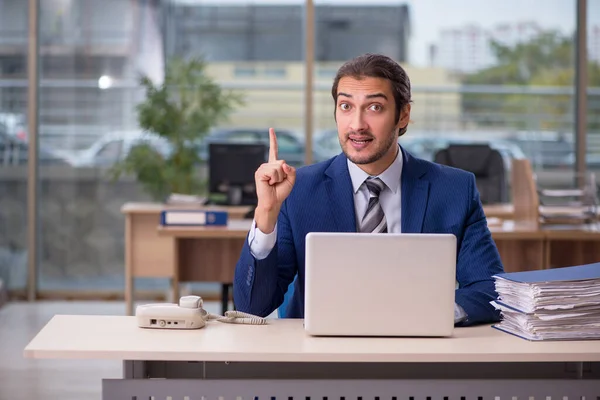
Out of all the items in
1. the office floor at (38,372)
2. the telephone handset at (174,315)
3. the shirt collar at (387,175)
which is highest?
the shirt collar at (387,175)

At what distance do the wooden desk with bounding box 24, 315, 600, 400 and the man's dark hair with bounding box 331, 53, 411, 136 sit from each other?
0.74 meters

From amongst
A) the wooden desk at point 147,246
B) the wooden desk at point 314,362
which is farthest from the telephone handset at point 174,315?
the wooden desk at point 147,246

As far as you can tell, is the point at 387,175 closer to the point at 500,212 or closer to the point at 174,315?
the point at 174,315

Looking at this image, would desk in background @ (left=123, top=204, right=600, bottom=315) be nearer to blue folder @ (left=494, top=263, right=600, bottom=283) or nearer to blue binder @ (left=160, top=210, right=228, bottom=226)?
blue binder @ (left=160, top=210, right=228, bottom=226)

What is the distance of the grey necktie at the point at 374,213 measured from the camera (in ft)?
9.25

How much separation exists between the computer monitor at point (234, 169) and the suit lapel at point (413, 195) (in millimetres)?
4036

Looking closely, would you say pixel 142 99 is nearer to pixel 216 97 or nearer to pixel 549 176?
pixel 216 97

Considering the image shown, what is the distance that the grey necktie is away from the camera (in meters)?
2.82

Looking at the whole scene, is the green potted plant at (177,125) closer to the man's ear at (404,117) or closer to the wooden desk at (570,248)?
the wooden desk at (570,248)

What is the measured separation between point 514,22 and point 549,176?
52.0 inches

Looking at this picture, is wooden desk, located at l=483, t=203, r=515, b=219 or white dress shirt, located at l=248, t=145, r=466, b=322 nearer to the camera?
white dress shirt, located at l=248, t=145, r=466, b=322

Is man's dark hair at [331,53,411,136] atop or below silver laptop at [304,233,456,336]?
atop

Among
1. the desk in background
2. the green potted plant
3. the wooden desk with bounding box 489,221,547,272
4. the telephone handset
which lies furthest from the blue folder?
the green potted plant

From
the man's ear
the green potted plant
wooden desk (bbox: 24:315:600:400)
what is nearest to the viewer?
wooden desk (bbox: 24:315:600:400)
